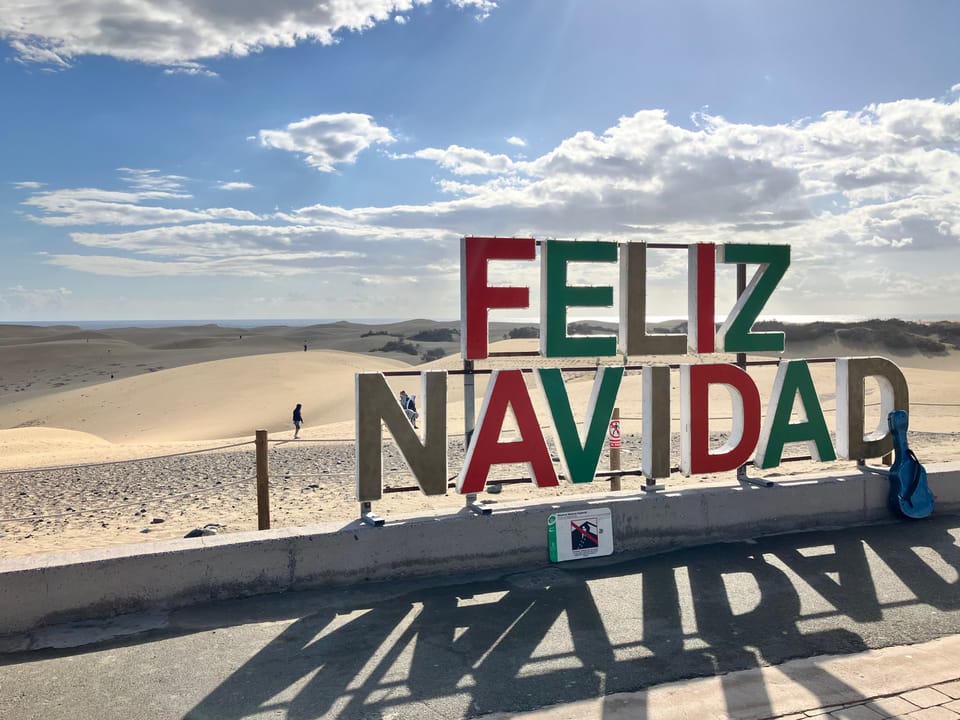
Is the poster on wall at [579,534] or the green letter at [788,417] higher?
the green letter at [788,417]

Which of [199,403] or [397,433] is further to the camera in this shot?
[199,403]

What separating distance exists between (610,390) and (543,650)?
361 cm

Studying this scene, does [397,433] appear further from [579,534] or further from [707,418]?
[707,418]

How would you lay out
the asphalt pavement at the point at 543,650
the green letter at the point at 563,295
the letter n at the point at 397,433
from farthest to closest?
1. the green letter at the point at 563,295
2. the letter n at the point at 397,433
3. the asphalt pavement at the point at 543,650

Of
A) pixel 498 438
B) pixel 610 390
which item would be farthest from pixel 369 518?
pixel 610 390

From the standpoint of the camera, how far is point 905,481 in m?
10.2

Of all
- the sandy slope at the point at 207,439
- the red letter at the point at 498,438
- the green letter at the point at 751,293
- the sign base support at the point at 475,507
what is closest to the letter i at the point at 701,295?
the green letter at the point at 751,293

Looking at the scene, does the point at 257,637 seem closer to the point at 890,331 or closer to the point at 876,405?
the point at 876,405

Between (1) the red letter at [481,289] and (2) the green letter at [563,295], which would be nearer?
(1) the red letter at [481,289]

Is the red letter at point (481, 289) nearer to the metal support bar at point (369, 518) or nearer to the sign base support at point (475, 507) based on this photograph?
the sign base support at point (475, 507)

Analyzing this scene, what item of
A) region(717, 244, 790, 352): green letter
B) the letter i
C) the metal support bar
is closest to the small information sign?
the letter i

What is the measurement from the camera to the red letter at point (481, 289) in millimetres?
8836

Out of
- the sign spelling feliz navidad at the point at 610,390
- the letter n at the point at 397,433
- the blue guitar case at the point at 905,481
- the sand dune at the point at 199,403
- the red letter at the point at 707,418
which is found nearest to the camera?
the letter n at the point at 397,433

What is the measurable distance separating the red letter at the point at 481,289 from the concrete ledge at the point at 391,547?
2028 mm
